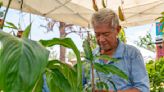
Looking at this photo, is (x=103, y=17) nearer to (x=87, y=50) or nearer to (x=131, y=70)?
(x=131, y=70)

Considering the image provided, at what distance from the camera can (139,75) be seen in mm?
1483

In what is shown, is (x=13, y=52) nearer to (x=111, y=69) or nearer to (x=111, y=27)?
(x=111, y=69)

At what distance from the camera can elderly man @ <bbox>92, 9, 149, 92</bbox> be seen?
147cm

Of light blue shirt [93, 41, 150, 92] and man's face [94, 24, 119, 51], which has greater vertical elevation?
man's face [94, 24, 119, 51]

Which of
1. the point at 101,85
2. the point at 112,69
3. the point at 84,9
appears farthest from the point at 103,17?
the point at 84,9

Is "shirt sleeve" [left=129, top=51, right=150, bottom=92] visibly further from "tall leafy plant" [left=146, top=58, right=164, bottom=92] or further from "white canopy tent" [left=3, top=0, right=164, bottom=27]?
"white canopy tent" [left=3, top=0, right=164, bottom=27]

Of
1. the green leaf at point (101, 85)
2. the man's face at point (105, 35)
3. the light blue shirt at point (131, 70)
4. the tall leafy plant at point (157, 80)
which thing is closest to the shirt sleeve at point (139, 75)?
the light blue shirt at point (131, 70)

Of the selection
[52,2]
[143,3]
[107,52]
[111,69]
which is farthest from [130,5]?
[111,69]

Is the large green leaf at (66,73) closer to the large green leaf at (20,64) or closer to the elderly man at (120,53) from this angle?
the large green leaf at (20,64)

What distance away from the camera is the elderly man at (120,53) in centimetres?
147

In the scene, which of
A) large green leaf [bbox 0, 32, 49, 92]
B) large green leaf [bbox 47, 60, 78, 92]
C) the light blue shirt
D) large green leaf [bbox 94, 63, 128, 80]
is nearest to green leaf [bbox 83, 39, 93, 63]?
large green leaf [bbox 94, 63, 128, 80]

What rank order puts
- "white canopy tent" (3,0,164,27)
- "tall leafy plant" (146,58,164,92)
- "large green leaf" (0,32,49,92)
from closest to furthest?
"large green leaf" (0,32,49,92)
"tall leafy plant" (146,58,164,92)
"white canopy tent" (3,0,164,27)

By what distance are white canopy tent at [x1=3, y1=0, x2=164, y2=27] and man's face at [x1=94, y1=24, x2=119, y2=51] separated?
5.85 ft

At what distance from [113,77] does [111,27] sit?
23 centimetres
